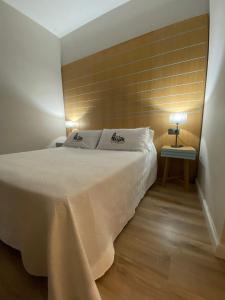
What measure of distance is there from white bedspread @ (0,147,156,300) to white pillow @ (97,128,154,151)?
2.88 ft

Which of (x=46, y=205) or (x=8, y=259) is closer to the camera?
(x=46, y=205)

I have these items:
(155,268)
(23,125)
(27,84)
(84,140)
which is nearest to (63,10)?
(27,84)

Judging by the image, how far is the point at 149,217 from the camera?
146cm

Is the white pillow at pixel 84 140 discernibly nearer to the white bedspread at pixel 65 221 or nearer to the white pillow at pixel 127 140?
the white pillow at pixel 127 140

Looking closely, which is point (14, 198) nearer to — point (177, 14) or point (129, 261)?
point (129, 261)

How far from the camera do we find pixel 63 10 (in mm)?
2533

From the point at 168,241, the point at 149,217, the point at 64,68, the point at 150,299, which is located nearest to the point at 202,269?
the point at 168,241

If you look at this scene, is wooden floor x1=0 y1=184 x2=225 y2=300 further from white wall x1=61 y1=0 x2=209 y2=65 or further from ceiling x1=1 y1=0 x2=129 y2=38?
ceiling x1=1 y1=0 x2=129 y2=38

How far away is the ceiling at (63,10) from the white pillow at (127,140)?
7.62ft

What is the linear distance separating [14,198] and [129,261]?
88 cm

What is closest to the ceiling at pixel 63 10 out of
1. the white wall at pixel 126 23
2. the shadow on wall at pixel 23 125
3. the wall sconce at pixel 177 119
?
the white wall at pixel 126 23

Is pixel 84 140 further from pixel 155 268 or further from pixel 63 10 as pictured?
pixel 63 10

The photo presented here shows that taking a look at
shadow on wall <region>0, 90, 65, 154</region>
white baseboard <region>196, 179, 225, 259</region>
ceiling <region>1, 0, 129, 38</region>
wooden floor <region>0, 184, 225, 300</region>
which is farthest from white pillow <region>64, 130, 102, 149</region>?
ceiling <region>1, 0, 129, 38</region>

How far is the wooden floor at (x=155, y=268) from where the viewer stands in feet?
2.57
